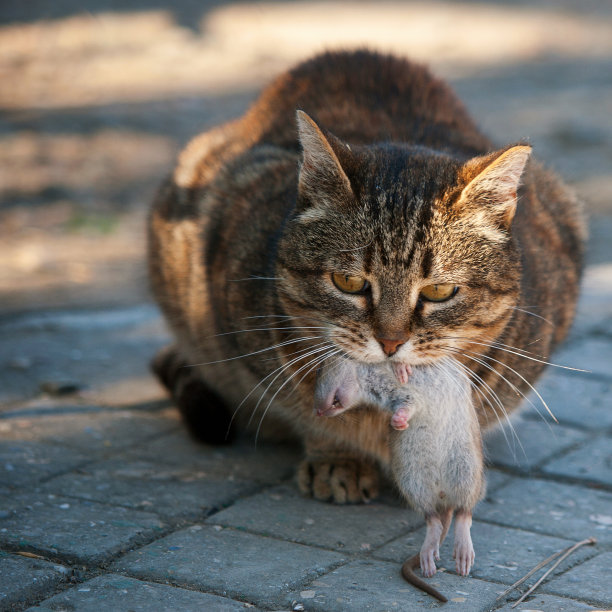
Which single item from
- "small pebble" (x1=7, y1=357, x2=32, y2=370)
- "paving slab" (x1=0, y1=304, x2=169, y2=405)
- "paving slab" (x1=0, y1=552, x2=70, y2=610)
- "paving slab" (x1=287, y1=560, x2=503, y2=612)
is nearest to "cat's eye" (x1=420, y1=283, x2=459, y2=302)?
"paving slab" (x1=287, y1=560, x2=503, y2=612)

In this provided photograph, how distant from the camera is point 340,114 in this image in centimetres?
370

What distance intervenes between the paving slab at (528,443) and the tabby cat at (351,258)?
0.24 metres

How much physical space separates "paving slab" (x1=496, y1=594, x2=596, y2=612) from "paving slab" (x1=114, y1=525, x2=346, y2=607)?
0.46 m

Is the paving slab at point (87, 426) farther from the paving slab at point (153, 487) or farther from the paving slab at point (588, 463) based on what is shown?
the paving slab at point (588, 463)

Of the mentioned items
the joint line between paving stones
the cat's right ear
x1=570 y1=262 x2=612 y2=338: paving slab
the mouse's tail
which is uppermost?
the cat's right ear

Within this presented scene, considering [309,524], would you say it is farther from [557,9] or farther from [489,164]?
[557,9]

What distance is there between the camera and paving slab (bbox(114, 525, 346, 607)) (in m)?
2.32

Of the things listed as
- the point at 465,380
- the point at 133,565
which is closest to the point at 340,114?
the point at 465,380

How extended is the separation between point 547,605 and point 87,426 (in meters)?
1.78

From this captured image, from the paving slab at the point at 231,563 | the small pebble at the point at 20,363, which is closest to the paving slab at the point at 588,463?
the paving slab at the point at 231,563

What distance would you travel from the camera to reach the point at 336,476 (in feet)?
9.70

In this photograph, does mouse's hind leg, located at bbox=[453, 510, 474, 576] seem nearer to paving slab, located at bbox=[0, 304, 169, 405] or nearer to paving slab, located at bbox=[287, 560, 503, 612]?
paving slab, located at bbox=[287, 560, 503, 612]

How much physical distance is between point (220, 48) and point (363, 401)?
8285 mm

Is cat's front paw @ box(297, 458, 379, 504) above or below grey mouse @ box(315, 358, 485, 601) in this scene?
below
